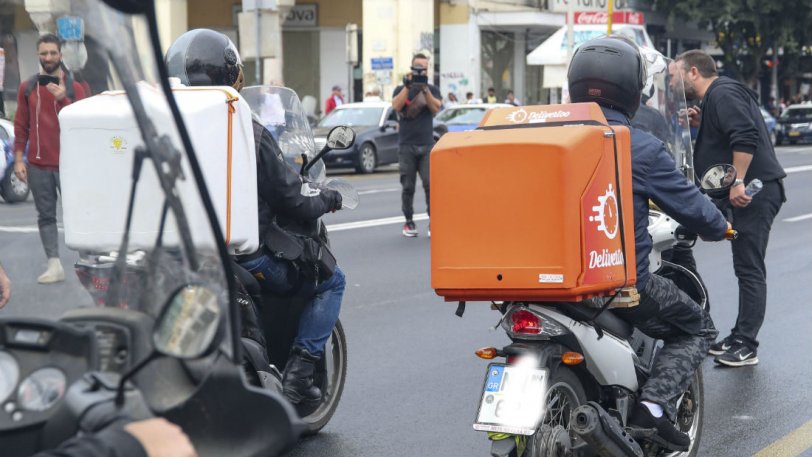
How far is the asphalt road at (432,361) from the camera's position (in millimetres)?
2230

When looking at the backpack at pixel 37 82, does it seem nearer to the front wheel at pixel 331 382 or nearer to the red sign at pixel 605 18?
the front wheel at pixel 331 382

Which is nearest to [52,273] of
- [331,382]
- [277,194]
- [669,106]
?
[277,194]

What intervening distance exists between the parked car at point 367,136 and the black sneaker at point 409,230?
1109 centimetres

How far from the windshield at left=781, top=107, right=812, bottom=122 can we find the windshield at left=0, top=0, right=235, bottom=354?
40.6 meters

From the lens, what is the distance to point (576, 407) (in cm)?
430

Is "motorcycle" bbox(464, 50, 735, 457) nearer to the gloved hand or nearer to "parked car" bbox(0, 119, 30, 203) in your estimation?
the gloved hand

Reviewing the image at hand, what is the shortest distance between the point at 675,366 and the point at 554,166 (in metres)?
1.19

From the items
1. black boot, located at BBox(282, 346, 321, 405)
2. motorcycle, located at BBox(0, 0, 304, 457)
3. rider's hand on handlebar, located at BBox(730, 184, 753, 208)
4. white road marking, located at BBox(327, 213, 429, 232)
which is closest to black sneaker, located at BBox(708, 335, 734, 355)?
rider's hand on handlebar, located at BBox(730, 184, 753, 208)

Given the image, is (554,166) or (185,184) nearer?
(185,184)

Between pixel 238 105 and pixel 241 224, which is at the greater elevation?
pixel 238 105

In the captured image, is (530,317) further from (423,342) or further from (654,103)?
(423,342)

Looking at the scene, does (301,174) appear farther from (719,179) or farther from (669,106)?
(669,106)

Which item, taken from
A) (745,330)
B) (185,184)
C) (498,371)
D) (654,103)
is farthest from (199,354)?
(745,330)

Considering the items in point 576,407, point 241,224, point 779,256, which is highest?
point 241,224
